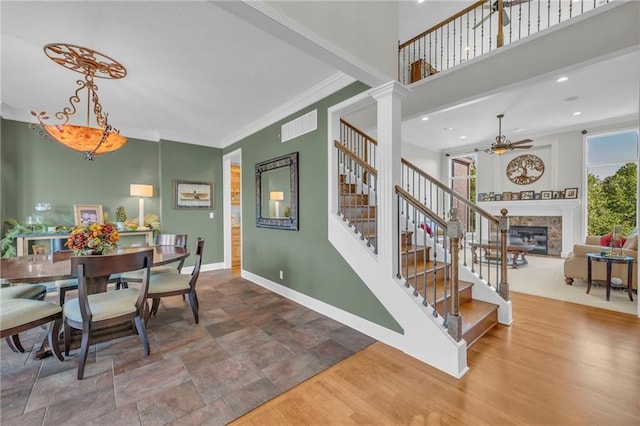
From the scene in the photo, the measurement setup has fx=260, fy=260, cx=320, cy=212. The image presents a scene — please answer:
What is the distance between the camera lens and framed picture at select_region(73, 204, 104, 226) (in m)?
4.36

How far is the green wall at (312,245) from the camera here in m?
2.81

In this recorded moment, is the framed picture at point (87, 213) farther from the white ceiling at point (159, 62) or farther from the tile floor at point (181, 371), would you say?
the tile floor at point (181, 371)

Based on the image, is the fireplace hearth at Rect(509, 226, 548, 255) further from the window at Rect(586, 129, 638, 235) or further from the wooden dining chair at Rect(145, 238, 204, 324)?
the wooden dining chair at Rect(145, 238, 204, 324)

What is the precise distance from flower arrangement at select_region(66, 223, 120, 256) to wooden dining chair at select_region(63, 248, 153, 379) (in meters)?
0.39

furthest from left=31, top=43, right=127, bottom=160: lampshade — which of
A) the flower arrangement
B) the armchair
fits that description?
the armchair

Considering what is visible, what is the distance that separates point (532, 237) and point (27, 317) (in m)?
9.55

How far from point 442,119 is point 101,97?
607cm

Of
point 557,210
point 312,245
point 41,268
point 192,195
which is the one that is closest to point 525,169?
point 557,210

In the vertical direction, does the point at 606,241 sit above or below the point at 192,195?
below

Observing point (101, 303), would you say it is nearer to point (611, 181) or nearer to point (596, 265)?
point (596, 265)

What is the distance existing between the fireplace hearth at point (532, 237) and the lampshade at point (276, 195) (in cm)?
643

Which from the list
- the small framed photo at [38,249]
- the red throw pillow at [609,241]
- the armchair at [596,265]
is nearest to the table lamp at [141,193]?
the small framed photo at [38,249]

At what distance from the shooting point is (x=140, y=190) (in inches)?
180

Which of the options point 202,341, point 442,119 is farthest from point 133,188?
point 442,119
